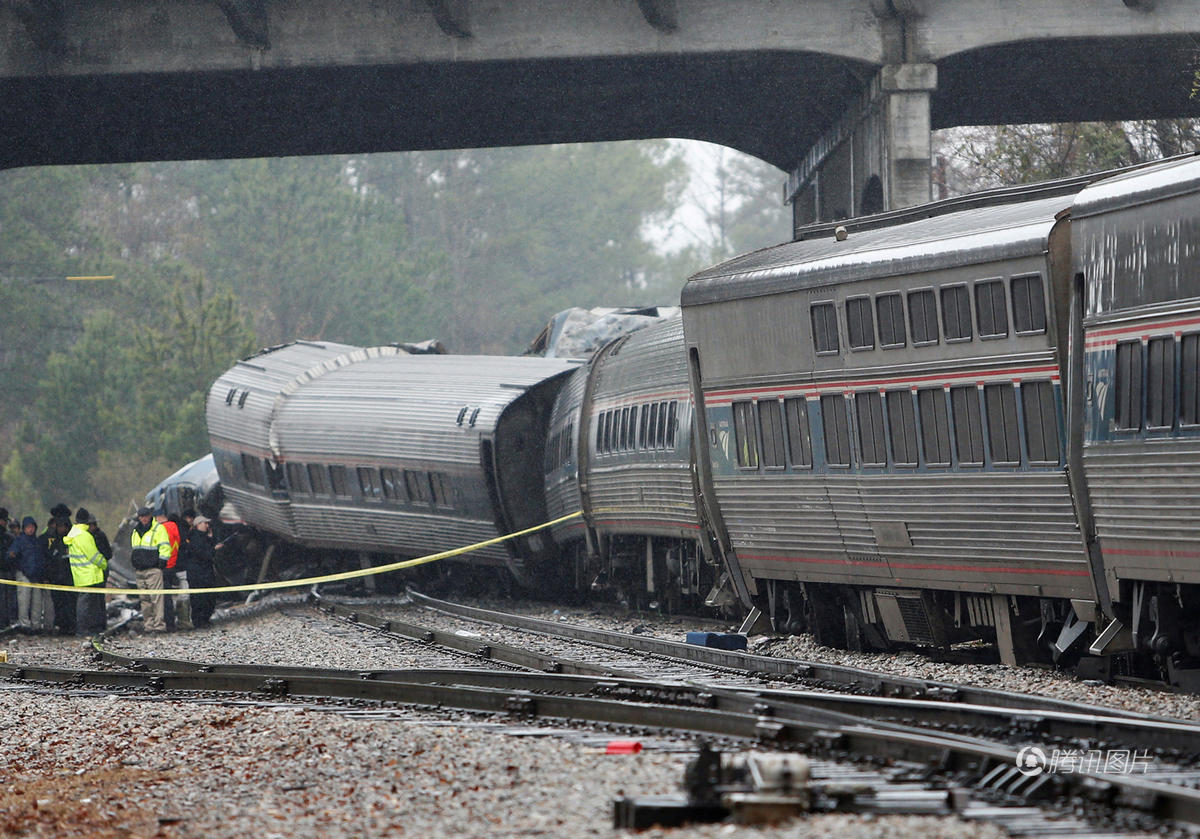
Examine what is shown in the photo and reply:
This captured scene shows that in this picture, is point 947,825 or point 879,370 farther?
point 879,370

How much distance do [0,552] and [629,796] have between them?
18436mm

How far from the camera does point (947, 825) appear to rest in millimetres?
5984

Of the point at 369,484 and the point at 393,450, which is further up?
the point at 393,450

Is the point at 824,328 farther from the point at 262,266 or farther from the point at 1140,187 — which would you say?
the point at 262,266

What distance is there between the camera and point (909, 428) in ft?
43.2

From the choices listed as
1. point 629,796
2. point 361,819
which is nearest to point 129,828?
point 361,819

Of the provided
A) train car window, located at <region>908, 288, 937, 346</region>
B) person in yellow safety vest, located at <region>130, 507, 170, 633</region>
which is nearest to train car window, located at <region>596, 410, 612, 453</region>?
person in yellow safety vest, located at <region>130, 507, 170, 633</region>

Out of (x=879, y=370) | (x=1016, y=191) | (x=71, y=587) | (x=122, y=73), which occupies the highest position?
(x=122, y=73)

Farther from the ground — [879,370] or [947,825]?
[879,370]

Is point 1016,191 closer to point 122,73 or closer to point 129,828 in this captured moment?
point 129,828

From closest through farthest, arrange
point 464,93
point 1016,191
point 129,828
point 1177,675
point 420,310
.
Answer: point 129,828 → point 1177,675 → point 1016,191 → point 464,93 → point 420,310

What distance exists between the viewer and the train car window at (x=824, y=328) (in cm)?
1387

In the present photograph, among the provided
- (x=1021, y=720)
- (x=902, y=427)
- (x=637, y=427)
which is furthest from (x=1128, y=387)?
(x=637, y=427)

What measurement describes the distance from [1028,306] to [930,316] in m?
1.12
